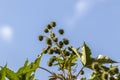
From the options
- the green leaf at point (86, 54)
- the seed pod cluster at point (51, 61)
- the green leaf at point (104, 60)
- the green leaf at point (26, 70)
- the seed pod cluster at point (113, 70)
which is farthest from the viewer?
the seed pod cluster at point (51, 61)

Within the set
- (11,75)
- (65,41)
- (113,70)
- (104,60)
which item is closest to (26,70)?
(11,75)

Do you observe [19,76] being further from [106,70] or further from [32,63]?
[106,70]

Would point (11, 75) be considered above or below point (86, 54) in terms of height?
below

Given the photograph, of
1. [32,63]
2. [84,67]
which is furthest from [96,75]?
[32,63]

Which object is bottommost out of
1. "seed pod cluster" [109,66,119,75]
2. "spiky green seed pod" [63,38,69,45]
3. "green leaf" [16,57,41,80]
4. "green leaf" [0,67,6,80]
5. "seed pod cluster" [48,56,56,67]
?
"seed pod cluster" [109,66,119,75]

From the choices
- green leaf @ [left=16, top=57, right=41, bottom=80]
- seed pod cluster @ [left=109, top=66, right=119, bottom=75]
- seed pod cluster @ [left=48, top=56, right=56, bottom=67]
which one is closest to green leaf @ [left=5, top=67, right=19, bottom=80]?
green leaf @ [left=16, top=57, right=41, bottom=80]

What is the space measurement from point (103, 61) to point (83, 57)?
0.36 metres

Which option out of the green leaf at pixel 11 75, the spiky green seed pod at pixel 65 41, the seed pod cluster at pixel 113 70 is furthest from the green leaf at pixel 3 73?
the seed pod cluster at pixel 113 70

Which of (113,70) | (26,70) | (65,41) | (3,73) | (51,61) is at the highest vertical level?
(65,41)

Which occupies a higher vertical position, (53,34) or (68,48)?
(53,34)

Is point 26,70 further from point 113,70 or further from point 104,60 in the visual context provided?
point 113,70

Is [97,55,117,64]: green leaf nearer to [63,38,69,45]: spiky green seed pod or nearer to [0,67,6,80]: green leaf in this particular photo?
[63,38,69,45]: spiky green seed pod

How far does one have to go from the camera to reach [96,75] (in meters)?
7.14

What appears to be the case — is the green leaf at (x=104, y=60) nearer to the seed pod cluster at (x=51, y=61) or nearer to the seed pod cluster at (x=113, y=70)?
the seed pod cluster at (x=113, y=70)
